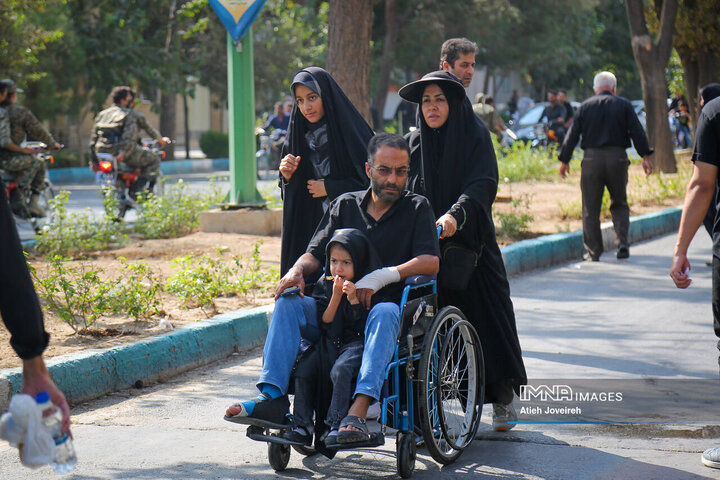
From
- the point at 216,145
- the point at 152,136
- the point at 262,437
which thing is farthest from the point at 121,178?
the point at 216,145

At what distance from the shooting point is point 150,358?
6.11 metres

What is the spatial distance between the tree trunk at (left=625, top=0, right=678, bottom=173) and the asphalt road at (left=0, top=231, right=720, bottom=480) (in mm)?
11711

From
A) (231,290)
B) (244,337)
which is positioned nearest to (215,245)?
(231,290)

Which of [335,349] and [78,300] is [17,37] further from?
[335,349]

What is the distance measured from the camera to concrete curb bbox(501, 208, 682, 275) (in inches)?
408

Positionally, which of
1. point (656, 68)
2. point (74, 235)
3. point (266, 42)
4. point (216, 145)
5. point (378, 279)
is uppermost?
point (266, 42)

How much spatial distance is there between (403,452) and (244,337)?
2.93 meters

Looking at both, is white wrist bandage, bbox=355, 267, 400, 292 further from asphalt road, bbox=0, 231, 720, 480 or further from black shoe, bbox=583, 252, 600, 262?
black shoe, bbox=583, 252, 600, 262

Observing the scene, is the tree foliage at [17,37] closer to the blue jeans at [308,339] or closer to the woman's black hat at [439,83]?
the woman's black hat at [439,83]

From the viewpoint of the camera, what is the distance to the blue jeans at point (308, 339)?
4.19 metres

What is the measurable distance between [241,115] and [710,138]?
7.51 meters

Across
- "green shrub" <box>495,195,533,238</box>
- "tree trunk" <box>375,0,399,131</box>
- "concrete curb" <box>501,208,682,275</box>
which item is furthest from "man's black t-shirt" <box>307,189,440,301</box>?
"tree trunk" <box>375,0,399,131</box>

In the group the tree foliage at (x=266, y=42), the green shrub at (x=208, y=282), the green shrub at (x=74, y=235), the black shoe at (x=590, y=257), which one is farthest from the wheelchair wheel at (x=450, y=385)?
the tree foliage at (x=266, y=42)

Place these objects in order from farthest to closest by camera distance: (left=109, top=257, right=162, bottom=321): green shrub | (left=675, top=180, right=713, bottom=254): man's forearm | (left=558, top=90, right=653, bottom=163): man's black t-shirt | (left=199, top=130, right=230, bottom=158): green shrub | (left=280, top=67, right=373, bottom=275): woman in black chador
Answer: (left=199, top=130, right=230, bottom=158): green shrub
(left=558, top=90, right=653, bottom=163): man's black t-shirt
(left=109, top=257, right=162, bottom=321): green shrub
(left=280, top=67, right=373, bottom=275): woman in black chador
(left=675, top=180, right=713, bottom=254): man's forearm
